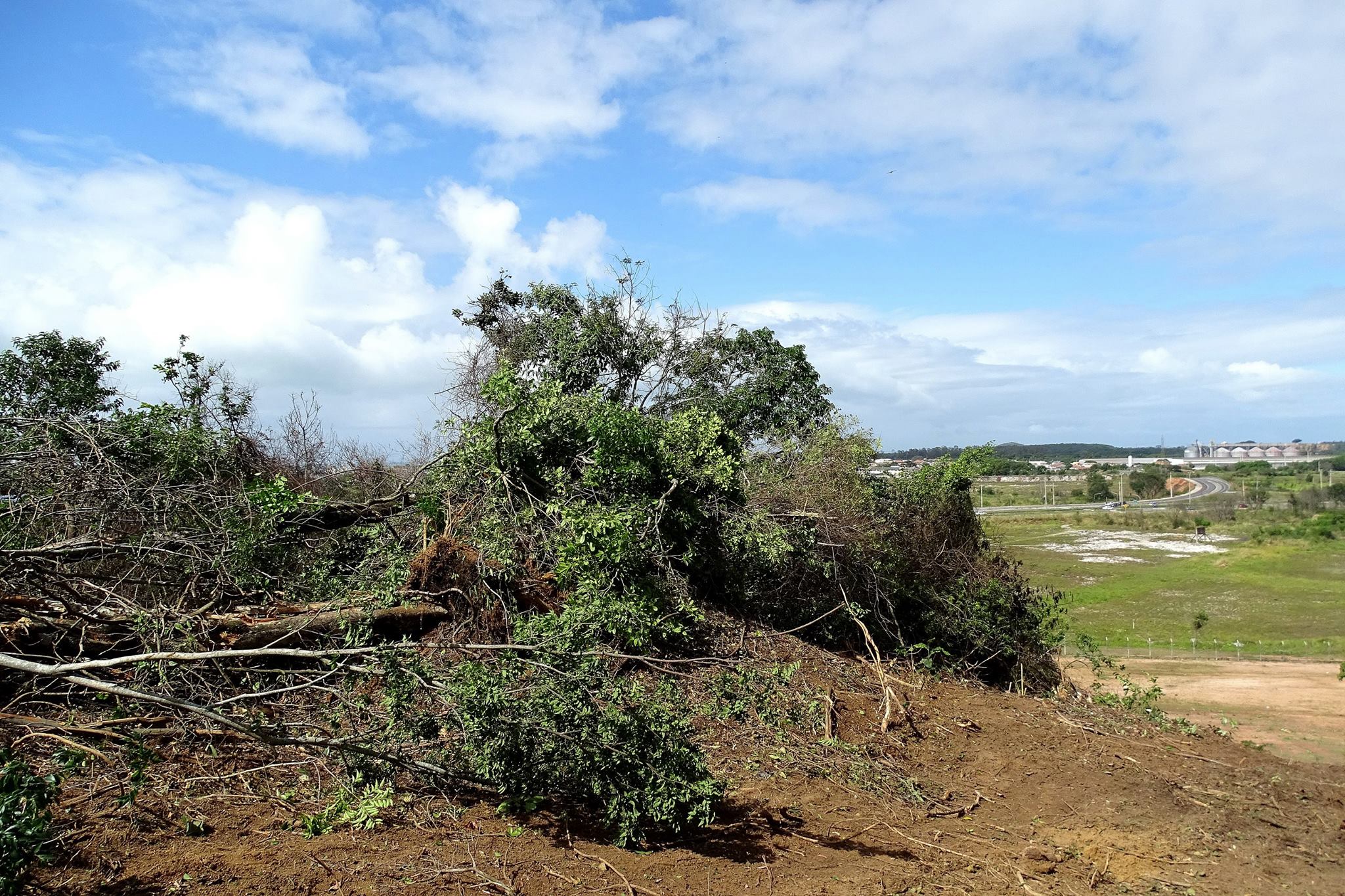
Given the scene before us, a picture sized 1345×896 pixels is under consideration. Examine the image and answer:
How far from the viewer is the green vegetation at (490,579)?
185 inches

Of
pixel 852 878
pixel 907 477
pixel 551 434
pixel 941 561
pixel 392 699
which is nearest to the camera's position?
pixel 392 699

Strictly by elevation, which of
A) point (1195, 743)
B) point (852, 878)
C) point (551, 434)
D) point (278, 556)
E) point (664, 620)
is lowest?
point (1195, 743)

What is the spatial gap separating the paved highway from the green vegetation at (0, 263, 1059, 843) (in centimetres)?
5757

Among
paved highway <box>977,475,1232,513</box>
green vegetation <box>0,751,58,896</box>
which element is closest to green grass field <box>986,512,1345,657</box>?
green vegetation <box>0,751,58,896</box>

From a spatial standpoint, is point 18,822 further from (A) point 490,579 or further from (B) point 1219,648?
(B) point 1219,648

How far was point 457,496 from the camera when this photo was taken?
8.89 metres

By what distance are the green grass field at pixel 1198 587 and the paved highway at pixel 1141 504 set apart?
15.5m

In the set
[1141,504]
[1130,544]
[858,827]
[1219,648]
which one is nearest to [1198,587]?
[1219,648]

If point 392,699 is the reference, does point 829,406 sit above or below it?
above

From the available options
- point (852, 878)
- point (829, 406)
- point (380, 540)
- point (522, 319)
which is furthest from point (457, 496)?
point (829, 406)

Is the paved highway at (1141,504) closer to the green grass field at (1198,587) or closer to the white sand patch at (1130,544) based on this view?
the white sand patch at (1130,544)

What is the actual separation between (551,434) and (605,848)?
4.90m

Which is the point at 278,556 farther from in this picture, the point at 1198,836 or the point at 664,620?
the point at 1198,836

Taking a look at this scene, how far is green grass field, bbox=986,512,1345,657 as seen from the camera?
27500mm
